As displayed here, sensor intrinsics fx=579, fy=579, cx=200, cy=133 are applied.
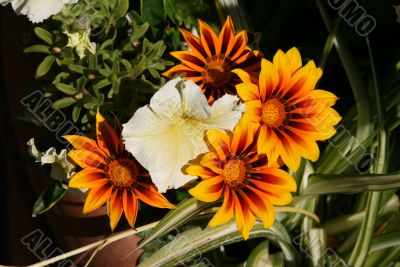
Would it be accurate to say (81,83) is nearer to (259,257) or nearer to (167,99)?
(167,99)

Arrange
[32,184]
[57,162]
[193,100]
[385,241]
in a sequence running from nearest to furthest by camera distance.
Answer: [193,100], [57,162], [385,241], [32,184]

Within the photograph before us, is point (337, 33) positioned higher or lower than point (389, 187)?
higher

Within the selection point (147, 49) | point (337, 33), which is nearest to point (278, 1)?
point (337, 33)

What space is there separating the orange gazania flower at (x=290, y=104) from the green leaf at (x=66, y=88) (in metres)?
0.24

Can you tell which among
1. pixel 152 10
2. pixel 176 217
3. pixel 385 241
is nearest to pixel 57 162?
pixel 176 217

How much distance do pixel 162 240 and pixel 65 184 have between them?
20cm

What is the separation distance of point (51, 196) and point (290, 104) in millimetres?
370

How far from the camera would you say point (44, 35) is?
79cm

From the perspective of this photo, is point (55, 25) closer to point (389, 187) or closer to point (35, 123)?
point (35, 123)

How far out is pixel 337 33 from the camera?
0.85 m

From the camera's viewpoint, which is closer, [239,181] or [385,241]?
[239,181]

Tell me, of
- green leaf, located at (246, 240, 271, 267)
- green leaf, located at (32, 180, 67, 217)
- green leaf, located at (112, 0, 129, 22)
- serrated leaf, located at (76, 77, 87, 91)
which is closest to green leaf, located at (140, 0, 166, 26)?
green leaf, located at (112, 0, 129, 22)

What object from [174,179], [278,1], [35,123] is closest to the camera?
[174,179]

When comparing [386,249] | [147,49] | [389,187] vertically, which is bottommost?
[386,249]
